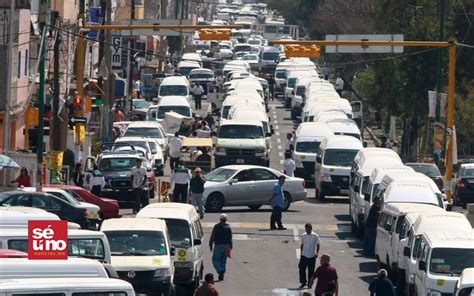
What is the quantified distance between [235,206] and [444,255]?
1786 centimetres

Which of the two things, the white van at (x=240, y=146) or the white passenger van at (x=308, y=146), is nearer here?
the white passenger van at (x=308, y=146)

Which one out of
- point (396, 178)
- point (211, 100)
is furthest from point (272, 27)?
point (396, 178)

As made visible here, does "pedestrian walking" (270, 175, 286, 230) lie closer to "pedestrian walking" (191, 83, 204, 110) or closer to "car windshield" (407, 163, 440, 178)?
"car windshield" (407, 163, 440, 178)

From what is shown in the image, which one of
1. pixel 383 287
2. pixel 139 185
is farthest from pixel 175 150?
pixel 383 287

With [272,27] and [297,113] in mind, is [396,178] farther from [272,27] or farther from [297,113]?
[272,27]

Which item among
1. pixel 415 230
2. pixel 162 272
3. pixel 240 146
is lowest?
pixel 240 146

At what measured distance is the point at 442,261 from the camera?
28.6 m

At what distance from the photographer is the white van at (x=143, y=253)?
1096 inches

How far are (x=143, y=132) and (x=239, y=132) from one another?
20.1 ft

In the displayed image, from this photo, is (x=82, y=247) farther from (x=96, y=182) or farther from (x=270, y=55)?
(x=270, y=55)

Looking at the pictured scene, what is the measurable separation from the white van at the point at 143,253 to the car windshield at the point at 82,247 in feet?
4.64

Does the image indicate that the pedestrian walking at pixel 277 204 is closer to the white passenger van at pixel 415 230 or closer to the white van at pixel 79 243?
the white passenger van at pixel 415 230

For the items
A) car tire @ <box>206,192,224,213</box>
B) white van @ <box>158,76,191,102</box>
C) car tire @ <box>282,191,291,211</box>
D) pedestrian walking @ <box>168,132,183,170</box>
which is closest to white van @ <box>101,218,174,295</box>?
car tire @ <box>206,192,224,213</box>

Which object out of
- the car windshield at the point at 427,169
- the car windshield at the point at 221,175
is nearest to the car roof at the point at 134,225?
the car windshield at the point at 221,175
